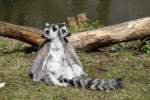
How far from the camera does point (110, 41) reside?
9.76m

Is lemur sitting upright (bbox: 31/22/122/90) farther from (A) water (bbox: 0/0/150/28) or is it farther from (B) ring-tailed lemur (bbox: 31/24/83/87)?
(A) water (bbox: 0/0/150/28)

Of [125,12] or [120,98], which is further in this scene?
[125,12]

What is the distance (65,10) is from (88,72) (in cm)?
1277

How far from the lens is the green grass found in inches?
282

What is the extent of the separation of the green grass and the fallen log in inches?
8.7

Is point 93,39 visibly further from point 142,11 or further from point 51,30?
point 142,11

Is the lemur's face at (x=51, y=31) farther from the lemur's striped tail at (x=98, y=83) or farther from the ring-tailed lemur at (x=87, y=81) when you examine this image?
the lemur's striped tail at (x=98, y=83)

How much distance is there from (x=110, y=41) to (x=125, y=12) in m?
11.8

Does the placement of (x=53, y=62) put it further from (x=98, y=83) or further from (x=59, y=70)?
(x=98, y=83)

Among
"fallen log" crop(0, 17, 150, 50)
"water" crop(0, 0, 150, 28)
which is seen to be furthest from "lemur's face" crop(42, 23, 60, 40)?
"water" crop(0, 0, 150, 28)

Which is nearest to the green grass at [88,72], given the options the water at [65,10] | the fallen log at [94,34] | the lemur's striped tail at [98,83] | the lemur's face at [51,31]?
the lemur's striped tail at [98,83]

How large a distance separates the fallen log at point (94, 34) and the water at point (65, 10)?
27.1 ft

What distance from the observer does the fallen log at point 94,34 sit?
9664 millimetres

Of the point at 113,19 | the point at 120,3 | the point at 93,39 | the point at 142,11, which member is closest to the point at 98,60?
the point at 93,39
